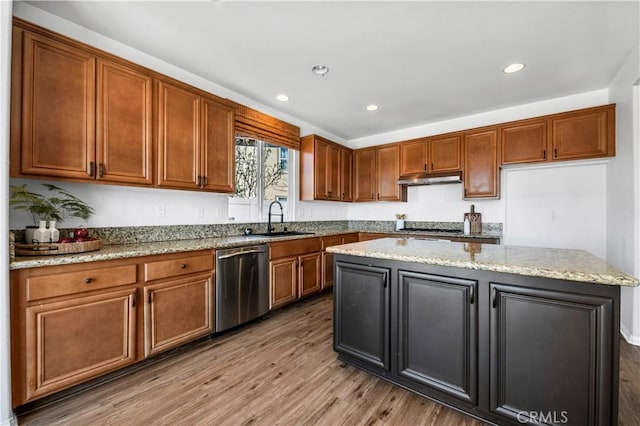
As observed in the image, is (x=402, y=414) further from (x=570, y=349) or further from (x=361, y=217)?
(x=361, y=217)

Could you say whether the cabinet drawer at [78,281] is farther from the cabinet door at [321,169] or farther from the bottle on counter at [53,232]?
the cabinet door at [321,169]

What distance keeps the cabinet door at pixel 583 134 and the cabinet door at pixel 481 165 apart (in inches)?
24.5

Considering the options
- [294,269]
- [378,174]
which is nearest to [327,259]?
[294,269]

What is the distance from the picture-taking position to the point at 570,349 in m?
1.36

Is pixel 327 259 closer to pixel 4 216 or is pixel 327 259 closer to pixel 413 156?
pixel 413 156

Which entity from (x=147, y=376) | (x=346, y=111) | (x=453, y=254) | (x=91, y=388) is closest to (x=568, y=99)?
(x=346, y=111)

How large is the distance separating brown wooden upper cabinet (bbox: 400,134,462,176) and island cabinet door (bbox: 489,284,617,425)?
293cm

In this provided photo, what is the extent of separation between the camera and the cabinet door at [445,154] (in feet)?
13.2

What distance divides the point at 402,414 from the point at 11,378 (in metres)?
2.22

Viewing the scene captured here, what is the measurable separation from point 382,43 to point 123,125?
2179 mm

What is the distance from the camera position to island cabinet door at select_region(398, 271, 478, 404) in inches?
64.3

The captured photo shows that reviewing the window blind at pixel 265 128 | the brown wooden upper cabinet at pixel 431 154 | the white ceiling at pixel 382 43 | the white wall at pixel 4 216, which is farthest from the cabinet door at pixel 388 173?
the white wall at pixel 4 216

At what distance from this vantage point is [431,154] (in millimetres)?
4246

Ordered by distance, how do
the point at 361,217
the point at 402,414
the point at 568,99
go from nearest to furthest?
the point at 402,414
the point at 568,99
the point at 361,217
